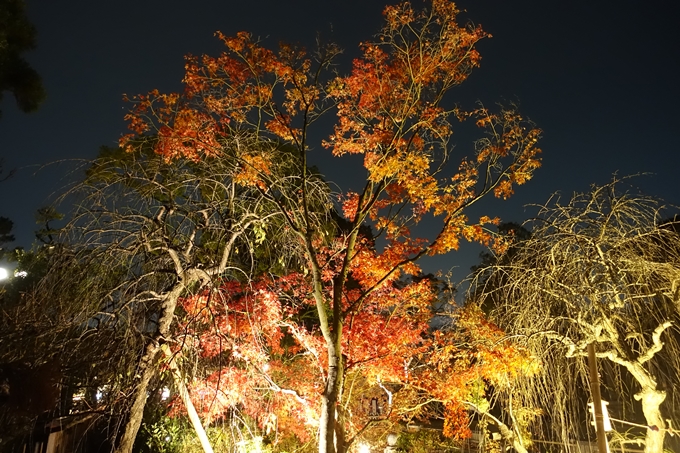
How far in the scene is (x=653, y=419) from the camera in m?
5.99

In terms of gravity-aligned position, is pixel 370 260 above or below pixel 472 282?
above

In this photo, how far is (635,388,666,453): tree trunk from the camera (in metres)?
5.92

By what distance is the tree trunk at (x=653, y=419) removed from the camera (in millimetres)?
5922

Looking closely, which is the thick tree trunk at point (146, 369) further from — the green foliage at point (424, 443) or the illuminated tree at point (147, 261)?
the green foliage at point (424, 443)

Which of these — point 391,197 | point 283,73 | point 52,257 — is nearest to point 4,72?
point 52,257

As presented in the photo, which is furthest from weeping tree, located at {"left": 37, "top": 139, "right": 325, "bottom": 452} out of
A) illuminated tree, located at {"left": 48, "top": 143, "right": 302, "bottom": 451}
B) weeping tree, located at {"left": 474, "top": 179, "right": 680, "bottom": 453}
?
weeping tree, located at {"left": 474, "top": 179, "right": 680, "bottom": 453}

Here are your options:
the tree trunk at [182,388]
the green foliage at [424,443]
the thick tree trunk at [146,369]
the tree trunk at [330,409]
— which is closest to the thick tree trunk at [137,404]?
the thick tree trunk at [146,369]

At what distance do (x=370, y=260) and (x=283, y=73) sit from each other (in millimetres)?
4109

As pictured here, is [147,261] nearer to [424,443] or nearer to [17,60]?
[17,60]

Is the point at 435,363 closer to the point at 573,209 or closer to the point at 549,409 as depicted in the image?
the point at 549,409

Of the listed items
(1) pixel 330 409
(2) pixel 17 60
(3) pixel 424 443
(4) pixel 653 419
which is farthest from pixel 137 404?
(3) pixel 424 443

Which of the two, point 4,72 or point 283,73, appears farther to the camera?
point 283,73

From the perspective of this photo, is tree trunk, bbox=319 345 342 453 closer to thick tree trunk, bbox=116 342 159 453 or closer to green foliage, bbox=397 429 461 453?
thick tree trunk, bbox=116 342 159 453

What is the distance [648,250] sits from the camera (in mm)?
5609
